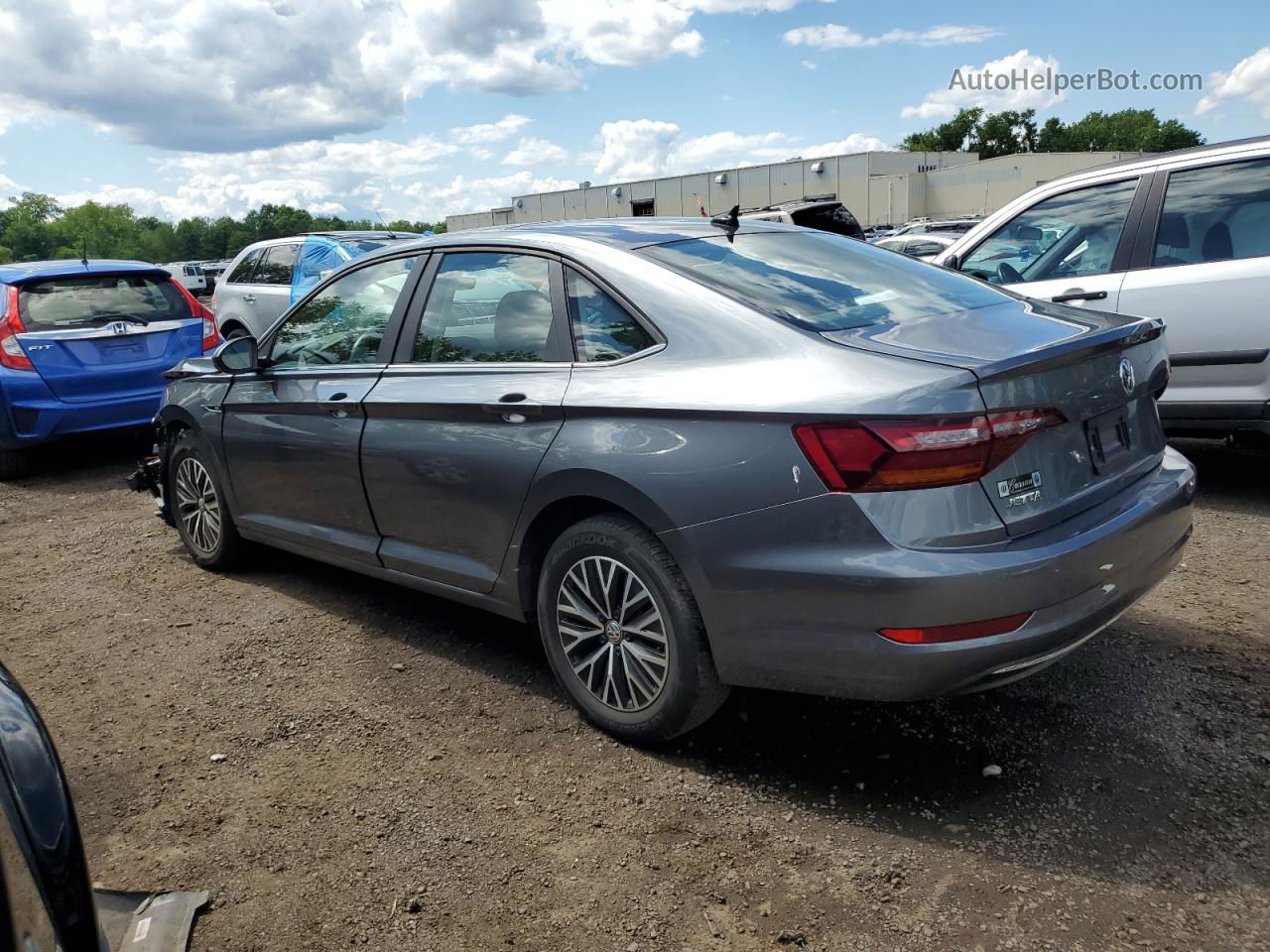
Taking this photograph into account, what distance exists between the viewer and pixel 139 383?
809 centimetres

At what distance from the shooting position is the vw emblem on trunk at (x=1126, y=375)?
299 cm

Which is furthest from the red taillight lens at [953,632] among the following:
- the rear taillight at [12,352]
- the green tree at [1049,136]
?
the green tree at [1049,136]

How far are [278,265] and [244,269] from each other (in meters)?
0.73

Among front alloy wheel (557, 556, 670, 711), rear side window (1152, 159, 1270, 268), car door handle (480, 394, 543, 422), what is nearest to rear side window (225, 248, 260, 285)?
car door handle (480, 394, 543, 422)

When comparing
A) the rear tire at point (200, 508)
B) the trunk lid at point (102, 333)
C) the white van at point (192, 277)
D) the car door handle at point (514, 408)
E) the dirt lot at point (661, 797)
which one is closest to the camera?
the dirt lot at point (661, 797)

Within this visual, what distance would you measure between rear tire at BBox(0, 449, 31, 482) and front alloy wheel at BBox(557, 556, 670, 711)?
6.57m

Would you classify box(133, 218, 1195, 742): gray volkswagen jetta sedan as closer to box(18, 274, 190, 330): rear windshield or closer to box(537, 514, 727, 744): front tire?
box(537, 514, 727, 744): front tire

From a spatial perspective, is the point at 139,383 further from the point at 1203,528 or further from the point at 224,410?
the point at 1203,528

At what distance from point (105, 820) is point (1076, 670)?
3.22 m

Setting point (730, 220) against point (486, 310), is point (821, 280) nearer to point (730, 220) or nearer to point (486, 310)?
point (730, 220)

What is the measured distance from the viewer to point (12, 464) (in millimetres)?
8016

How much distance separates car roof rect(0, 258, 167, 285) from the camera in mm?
7922

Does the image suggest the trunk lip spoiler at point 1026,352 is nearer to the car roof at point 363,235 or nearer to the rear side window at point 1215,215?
the rear side window at point 1215,215

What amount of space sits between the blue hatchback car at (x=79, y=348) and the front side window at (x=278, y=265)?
7.40ft
